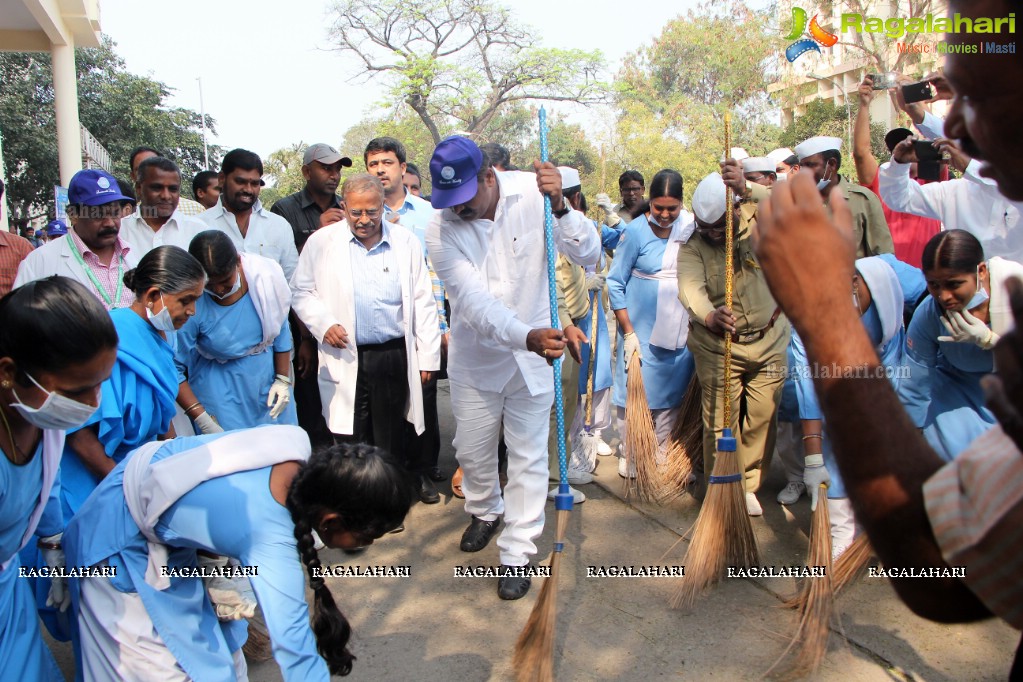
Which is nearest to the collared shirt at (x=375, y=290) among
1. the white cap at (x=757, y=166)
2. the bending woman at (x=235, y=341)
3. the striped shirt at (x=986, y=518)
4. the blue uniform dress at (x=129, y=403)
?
the bending woman at (x=235, y=341)

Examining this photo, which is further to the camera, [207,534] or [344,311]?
[344,311]

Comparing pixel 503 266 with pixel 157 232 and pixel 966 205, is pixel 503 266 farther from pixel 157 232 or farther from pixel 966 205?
pixel 966 205

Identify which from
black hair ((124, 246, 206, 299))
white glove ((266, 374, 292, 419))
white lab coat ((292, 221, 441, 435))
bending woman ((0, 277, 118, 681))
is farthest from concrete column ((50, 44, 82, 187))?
bending woman ((0, 277, 118, 681))

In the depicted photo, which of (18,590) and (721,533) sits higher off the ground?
(18,590)

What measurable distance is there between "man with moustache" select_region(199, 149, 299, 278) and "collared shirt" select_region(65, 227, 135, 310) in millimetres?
781

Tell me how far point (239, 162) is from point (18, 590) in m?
3.15

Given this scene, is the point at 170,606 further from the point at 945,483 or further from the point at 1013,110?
the point at 1013,110

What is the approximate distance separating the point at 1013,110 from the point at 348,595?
11.0 ft

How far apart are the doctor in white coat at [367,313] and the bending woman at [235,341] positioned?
1.38 feet

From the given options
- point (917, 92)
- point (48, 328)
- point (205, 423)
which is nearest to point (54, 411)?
point (48, 328)

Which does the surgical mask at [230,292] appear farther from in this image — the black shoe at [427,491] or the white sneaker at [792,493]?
the white sneaker at [792,493]

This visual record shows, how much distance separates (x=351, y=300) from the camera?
4.42 metres

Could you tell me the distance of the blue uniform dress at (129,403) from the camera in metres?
2.58

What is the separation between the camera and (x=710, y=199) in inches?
162
